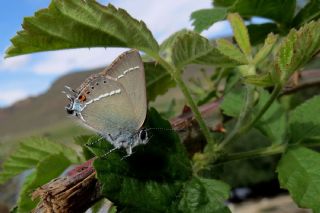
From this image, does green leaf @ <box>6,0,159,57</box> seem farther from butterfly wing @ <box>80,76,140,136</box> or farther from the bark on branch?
the bark on branch

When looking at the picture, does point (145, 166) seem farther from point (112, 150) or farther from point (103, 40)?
point (103, 40)

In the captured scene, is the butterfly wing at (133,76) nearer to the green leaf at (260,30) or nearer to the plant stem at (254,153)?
the plant stem at (254,153)

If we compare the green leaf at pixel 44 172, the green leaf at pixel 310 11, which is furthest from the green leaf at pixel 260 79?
the green leaf at pixel 44 172

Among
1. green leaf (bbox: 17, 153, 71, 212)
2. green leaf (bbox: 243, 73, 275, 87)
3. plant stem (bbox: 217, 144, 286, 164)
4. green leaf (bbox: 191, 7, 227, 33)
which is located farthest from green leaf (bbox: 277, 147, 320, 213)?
green leaf (bbox: 17, 153, 71, 212)

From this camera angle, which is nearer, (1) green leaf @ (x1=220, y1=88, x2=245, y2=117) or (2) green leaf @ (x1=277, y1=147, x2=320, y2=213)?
(2) green leaf @ (x1=277, y1=147, x2=320, y2=213)

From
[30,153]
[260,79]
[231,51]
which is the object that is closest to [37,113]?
[30,153]

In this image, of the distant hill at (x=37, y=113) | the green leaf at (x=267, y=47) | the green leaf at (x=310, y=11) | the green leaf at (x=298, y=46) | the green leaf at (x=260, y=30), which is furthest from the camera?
the distant hill at (x=37, y=113)

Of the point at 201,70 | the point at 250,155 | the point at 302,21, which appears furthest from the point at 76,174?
the point at 201,70
